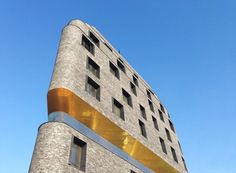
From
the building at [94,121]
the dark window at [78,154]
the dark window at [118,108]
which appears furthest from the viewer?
the dark window at [118,108]

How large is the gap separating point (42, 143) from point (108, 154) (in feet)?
15.7

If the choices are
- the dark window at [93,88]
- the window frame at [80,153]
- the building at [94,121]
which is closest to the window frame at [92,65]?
the building at [94,121]

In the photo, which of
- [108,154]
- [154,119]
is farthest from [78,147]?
[154,119]

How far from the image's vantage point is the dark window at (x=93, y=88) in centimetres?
1700

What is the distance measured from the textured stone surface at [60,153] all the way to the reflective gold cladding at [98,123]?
129 cm

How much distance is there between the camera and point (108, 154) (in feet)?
47.9

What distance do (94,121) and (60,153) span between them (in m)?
4.05

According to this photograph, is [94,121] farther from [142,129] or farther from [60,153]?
[142,129]

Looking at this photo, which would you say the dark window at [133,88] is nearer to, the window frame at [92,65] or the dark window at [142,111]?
the dark window at [142,111]

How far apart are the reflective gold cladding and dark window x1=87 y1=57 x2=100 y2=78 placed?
4.55 metres

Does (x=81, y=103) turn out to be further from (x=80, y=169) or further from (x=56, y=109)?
(x=80, y=169)

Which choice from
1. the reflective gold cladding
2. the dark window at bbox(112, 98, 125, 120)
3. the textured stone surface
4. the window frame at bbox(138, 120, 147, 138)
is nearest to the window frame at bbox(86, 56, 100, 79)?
the dark window at bbox(112, 98, 125, 120)

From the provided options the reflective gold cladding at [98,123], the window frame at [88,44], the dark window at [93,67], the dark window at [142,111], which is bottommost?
the reflective gold cladding at [98,123]

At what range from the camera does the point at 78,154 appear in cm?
1288
